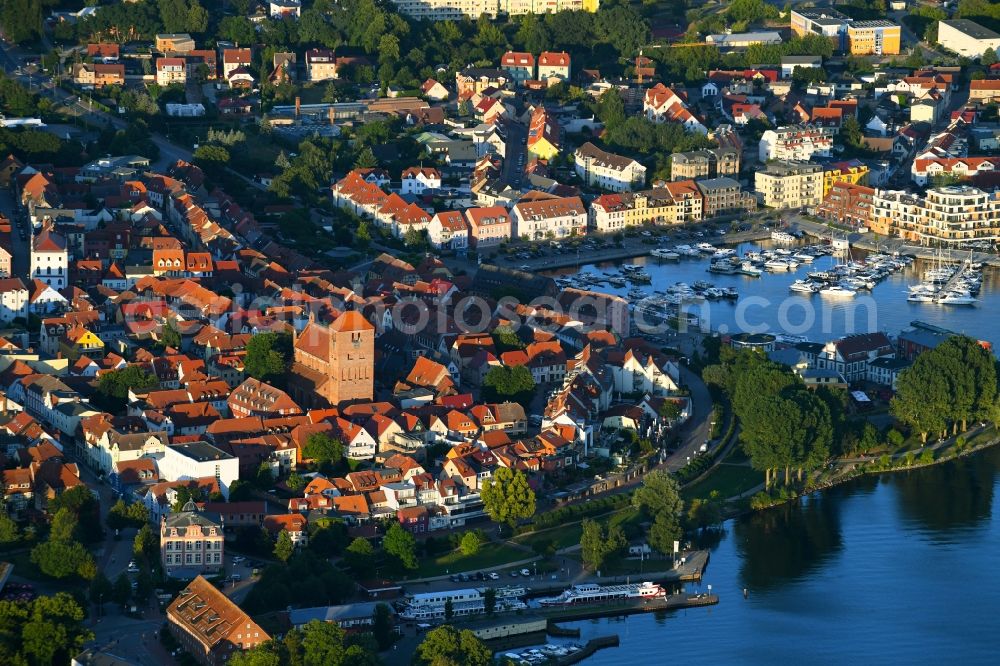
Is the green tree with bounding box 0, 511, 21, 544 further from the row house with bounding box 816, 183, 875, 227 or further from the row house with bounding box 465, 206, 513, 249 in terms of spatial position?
the row house with bounding box 816, 183, 875, 227

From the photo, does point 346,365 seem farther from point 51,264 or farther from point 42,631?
point 42,631

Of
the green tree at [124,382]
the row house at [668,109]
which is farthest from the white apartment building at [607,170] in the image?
the green tree at [124,382]

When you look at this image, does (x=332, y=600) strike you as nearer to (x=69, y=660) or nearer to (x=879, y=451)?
(x=69, y=660)

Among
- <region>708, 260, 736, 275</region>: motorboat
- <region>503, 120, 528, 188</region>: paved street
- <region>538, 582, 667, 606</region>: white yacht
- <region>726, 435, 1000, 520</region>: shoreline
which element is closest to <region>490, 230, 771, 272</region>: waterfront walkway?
<region>708, 260, 736, 275</region>: motorboat

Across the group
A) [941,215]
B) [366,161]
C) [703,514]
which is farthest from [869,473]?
[366,161]

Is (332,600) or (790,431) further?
(790,431)

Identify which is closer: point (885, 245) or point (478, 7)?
point (885, 245)

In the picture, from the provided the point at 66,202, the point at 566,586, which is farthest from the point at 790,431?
the point at 66,202
